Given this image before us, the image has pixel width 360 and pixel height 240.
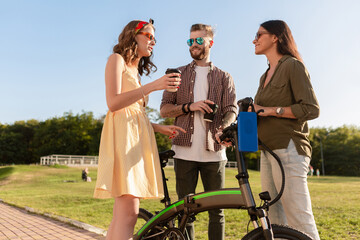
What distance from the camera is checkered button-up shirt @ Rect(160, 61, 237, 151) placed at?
10.5 feet

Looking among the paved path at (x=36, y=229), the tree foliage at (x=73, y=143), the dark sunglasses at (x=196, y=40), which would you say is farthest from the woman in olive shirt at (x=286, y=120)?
the tree foliage at (x=73, y=143)

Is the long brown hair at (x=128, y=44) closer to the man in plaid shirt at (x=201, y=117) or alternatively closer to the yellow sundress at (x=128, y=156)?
the yellow sundress at (x=128, y=156)

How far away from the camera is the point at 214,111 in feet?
9.95

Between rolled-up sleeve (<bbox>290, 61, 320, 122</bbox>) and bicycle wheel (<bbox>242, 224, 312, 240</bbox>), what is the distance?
0.82 m

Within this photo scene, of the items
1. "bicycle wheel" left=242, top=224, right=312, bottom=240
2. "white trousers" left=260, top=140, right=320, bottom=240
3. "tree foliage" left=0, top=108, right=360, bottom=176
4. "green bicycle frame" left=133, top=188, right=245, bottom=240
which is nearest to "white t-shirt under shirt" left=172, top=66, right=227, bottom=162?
"green bicycle frame" left=133, top=188, right=245, bottom=240

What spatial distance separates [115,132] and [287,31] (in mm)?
1595

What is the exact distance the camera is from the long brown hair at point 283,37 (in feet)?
8.55

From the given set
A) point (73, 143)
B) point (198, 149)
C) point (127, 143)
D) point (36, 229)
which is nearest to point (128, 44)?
point (127, 143)

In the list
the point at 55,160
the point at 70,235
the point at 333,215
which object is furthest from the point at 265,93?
the point at 55,160

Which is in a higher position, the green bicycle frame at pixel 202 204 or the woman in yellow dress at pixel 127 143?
the woman in yellow dress at pixel 127 143

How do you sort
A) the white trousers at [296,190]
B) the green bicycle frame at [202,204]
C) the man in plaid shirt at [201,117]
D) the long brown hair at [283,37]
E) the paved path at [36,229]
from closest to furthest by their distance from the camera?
the green bicycle frame at [202,204]
the white trousers at [296,190]
the long brown hair at [283,37]
the man in plaid shirt at [201,117]
the paved path at [36,229]

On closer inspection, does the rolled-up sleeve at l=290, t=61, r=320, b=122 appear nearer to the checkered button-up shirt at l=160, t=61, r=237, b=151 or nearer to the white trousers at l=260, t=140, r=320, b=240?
the white trousers at l=260, t=140, r=320, b=240

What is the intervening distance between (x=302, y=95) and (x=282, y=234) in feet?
3.30

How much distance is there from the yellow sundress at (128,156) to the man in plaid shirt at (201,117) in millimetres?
608
